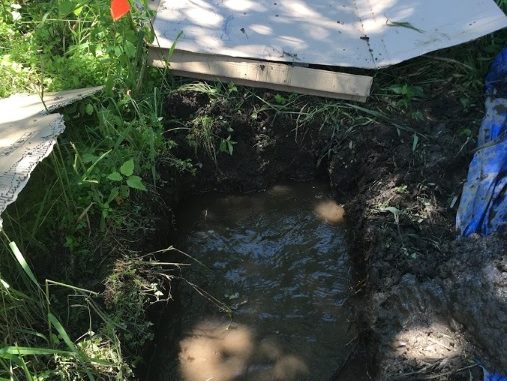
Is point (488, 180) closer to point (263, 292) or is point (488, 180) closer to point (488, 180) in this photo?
point (488, 180)

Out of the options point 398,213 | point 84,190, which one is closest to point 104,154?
point 84,190

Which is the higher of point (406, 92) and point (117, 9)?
point (117, 9)

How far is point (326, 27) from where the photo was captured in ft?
10.2

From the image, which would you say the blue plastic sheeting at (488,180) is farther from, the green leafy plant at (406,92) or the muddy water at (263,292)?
the muddy water at (263,292)

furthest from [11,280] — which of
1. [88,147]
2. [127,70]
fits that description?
[127,70]

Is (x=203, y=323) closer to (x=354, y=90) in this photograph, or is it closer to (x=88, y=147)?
(x=88, y=147)

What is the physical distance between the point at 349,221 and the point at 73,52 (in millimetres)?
1988

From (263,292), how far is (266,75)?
1300 mm

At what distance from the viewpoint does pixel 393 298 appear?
2271 millimetres

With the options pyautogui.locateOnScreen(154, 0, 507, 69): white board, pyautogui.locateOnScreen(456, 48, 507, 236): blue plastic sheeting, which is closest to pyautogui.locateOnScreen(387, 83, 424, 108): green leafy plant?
pyautogui.locateOnScreen(154, 0, 507, 69): white board

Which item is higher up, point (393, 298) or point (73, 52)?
point (73, 52)

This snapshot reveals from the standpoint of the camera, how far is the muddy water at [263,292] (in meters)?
2.34

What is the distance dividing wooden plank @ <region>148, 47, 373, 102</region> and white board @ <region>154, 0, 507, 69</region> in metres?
0.05

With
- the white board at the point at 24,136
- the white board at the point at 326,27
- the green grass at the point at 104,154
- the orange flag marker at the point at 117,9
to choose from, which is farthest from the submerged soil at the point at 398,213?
the white board at the point at 24,136
